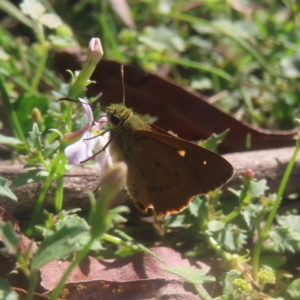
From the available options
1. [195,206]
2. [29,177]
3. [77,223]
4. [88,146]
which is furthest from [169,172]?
[29,177]

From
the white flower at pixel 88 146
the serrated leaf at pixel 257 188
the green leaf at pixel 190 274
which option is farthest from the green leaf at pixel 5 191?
the serrated leaf at pixel 257 188

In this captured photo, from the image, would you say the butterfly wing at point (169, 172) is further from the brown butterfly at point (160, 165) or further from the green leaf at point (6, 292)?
the green leaf at point (6, 292)

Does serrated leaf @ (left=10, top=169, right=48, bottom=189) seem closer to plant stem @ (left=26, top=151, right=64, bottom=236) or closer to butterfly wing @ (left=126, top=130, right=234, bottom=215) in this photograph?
plant stem @ (left=26, top=151, right=64, bottom=236)

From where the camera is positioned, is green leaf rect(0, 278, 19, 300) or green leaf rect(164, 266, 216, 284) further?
green leaf rect(164, 266, 216, 284)

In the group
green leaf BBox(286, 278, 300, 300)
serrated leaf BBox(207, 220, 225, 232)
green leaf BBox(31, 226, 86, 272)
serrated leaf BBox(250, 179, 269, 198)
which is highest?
green leaf BBox(31, 226, 86, 272)

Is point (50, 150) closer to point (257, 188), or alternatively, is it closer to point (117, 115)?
point (117, 115)

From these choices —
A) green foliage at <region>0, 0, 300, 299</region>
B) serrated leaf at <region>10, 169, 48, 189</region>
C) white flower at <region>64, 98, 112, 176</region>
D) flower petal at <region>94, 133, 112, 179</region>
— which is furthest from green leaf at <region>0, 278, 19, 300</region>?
flower petal at <region>94, 133, 112, 179</region>

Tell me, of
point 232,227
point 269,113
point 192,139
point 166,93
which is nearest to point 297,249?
point 232,227
